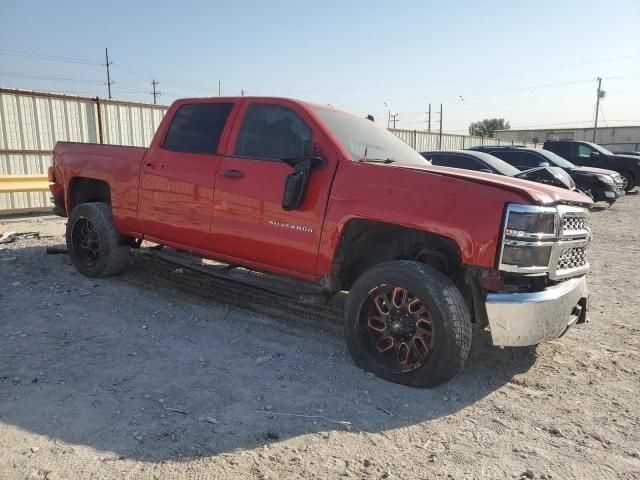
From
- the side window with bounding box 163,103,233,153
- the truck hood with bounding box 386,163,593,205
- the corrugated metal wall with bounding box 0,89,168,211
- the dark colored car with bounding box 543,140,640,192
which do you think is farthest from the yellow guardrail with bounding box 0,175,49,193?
the dark colored car with bounding box 543,140,640,192

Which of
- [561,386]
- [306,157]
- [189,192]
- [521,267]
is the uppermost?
[306,157]

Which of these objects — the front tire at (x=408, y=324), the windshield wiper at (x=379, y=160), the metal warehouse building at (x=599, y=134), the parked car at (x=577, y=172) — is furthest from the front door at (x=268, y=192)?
the metal warehouse building at (x=599, y=134)

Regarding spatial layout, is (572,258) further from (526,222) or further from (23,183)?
(23,183)

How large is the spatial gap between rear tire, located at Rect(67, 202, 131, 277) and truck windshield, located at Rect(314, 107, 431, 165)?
2823 mm

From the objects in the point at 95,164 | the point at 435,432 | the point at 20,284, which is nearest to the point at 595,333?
the point at 435,432

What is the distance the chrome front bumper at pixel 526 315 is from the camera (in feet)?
10.5

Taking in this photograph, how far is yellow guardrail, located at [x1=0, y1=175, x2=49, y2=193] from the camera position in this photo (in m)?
9.91

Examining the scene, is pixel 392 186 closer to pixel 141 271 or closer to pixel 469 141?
pixel 141 271

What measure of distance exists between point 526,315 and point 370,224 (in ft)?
4.04

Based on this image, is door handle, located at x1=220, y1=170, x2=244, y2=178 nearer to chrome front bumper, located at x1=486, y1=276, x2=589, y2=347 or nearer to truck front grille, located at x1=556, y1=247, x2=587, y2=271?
chrome front bumper, located at x1=486, y1=276, x2=589, y2=347

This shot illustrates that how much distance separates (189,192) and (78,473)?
2745 millimetres

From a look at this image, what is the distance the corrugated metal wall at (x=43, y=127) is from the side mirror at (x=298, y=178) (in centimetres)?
932

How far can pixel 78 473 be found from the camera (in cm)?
248

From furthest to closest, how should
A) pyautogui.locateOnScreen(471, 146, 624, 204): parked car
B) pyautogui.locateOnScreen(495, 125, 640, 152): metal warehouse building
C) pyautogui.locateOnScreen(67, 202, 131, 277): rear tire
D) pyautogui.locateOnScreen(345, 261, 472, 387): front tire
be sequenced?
pyautogui.locateOnScreen(495, 125, 640, 152): metal warehouse building
pyautogui.locateOnScreen(471, 146, 624, 204): parked car
pyautogui.locateOnScreen(67, 202, 131, 277): rear tire
pyautogui.locateOnScreen(345, 261, 472, 387): front tire
